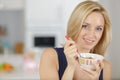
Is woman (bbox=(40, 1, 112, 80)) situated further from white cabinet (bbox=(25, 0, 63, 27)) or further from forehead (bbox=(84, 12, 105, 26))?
white cabinet (bbox=(25, 0, 63, 27))

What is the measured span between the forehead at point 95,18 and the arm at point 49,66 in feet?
0.60

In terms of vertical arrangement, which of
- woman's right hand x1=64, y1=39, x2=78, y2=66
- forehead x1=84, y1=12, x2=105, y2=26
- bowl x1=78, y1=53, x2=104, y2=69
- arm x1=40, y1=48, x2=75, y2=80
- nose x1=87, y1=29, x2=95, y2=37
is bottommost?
arm x1=40, y1=48, x2=75, y2=80

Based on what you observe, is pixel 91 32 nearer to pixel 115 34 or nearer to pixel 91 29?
pixel 91 29

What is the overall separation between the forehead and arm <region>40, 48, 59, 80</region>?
0.60 feet

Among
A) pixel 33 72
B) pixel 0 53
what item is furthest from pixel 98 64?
pixel 0 53

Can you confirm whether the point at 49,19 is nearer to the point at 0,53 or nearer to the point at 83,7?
the point at 0,53

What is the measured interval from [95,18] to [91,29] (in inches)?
1.6

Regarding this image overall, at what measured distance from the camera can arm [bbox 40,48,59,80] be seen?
82 cm

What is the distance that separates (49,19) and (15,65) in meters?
0.59

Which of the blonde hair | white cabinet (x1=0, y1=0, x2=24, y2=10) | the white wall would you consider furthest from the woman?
white cabinet (x1=0, y1=0, x2=24, y2=10)

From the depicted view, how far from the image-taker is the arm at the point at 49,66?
0.82 meters

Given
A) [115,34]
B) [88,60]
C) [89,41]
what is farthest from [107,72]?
[115,34]

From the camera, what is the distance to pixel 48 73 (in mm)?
820

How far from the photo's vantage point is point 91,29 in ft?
2.65
